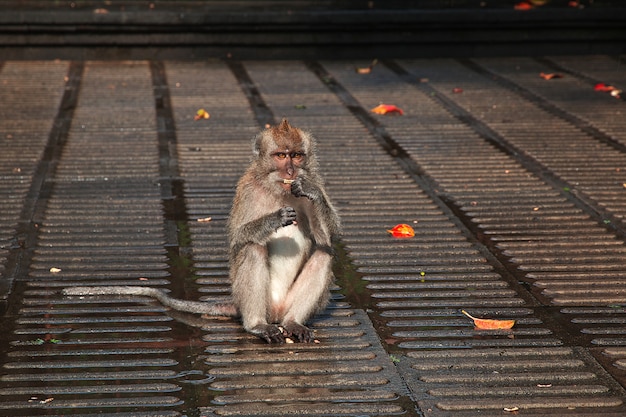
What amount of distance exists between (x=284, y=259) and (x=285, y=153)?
26.5 inches

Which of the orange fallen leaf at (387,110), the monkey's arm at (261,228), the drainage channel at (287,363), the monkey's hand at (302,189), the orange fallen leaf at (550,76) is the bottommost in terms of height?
the drainage channel at (287,363)

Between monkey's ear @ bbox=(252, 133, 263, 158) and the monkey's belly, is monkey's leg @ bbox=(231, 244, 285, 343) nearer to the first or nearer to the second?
the monkey's belly

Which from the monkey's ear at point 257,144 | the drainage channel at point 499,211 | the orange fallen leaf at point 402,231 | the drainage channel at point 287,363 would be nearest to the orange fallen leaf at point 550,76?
the drainage channel at point 499,211

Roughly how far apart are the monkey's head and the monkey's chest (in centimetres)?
36

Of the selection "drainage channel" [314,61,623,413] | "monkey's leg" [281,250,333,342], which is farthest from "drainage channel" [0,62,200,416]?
"drainage channel" [314,61,623,413]

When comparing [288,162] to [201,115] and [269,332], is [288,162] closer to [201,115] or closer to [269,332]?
[269,332]

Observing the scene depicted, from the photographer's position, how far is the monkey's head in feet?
19.4

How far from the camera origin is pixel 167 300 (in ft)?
21.9

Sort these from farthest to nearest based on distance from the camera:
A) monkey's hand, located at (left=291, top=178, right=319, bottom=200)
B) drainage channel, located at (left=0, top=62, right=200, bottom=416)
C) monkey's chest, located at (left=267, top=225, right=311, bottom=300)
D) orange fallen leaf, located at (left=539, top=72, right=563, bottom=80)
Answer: orange fallen leaf, located at (left=539, top=72, right=563, bottom=80), monkey's chest, located at (left=267, top=225, right=311, bottom=300), monkey's hand, located at (left=291, top=178, right=319, bottom=200), drainage channel, located at (left=0, top=62, right=200, bottom=416)

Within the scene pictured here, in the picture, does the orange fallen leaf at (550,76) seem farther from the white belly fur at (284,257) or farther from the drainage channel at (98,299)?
the white belly fur at (284,257)

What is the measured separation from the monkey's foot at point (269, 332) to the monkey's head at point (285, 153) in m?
0.77

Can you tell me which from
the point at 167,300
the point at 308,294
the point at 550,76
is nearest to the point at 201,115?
the point at 550,76

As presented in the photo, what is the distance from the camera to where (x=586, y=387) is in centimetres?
Result: 550

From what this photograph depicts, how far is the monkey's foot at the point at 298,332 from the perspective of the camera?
20.0 feet
